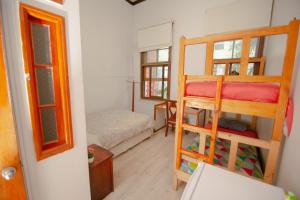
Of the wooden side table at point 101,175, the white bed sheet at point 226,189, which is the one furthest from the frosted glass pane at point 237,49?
the wooden side table at point 101,175

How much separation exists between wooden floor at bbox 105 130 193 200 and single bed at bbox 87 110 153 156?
18 cm

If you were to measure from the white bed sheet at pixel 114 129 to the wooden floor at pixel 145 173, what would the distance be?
36 centimetres

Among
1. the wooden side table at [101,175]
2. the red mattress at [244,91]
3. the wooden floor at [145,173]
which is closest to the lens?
the red mattress at [244,91]

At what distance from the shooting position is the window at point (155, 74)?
12.8 feet

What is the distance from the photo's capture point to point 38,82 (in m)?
0.97

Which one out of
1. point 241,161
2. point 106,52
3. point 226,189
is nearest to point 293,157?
point 226,189

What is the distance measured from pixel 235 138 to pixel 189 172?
702mm

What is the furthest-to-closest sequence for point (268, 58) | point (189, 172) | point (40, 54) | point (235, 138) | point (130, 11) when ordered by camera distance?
point (130, 11) < point (268, 58) < point (189, 172) < point (235, 138) < point (40, 54)

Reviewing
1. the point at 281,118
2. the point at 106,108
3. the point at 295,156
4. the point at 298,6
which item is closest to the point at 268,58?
the point at 298,6

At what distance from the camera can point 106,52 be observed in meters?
3.70

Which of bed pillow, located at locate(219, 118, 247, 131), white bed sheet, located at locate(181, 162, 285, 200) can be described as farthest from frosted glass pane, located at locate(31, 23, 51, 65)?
bed pillow, located at locate(219, 118, 247, 131)

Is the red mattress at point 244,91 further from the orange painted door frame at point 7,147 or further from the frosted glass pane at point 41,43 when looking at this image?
the orange painted door frame at point 7,147

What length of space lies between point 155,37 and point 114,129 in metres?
Answer: 2.88

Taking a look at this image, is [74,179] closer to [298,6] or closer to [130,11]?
[298,6]
